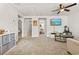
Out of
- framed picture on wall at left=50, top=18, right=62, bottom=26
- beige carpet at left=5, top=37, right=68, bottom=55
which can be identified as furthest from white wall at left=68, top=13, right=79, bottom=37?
beige carpet at left=5, top=37, right=68, bottom=55

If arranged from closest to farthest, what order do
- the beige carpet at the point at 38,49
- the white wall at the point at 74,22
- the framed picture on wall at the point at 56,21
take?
the beige carpet at the point at 38,49, the white wall at the point at 74,22, the framed picture on wall at the point at 56,21

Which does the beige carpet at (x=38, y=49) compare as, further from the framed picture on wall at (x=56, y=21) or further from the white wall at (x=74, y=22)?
the framed picture on wall at (x=56, y=21)

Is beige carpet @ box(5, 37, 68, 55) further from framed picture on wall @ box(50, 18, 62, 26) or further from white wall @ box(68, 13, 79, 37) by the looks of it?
framed picture on wall @ box(50, 18, 62, 26)

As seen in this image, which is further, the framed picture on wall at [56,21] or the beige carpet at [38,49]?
the framed picture on wall at [56,21]

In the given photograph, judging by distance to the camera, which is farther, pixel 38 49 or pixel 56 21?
pixel 56 21

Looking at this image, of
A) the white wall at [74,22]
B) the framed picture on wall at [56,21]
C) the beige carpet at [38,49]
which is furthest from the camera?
the framed picture on wall at [56,21]

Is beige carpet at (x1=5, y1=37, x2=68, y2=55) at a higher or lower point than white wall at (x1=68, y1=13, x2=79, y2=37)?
lower

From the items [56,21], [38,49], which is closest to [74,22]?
[56,21]

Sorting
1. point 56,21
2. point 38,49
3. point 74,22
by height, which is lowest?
point 38,49

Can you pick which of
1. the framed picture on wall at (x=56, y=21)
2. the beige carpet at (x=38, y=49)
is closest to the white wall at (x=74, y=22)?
the framed picture on wall at (x=56, y=21)

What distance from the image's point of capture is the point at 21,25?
10477 mm

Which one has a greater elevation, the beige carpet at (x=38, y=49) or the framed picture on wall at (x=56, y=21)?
the framed picture on wall at (x=56, y=21)

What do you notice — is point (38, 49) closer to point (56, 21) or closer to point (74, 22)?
point (74, 22)
